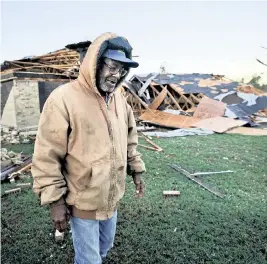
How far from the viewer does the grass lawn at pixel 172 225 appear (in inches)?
121

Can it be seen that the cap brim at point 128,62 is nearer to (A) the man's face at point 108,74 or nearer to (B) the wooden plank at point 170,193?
(A) the man's face at point 108,74

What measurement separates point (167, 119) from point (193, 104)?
A: 9.02 ft

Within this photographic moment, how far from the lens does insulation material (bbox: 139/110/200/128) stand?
40.4ft

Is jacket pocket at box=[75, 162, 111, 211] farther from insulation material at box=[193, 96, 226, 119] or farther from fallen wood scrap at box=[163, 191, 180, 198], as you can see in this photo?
insulation material at box=[193, 96, 226, 119]

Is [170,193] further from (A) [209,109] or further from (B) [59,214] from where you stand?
(A) [209,109]

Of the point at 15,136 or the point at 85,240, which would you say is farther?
the point at 15,136

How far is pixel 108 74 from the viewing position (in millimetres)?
1988

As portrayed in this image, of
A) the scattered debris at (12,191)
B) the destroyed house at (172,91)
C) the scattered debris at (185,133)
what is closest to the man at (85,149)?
the scattered debris at (12,191)

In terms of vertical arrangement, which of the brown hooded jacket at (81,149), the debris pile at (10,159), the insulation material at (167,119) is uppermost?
the brown hooded jacket at (81,149)

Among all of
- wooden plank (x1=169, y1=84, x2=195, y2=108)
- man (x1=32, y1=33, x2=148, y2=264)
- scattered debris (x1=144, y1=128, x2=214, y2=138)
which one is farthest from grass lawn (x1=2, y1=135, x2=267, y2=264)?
wooden plank (x1=169, y1=84, x2=195, y2=108)

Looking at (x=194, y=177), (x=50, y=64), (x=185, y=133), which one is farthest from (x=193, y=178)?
(x=50, y=64)

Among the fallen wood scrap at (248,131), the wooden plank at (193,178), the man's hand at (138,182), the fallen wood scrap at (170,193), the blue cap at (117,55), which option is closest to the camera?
the blue cap at (117,55)

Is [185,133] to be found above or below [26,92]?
below

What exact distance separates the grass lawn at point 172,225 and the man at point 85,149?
1279 millimetres
